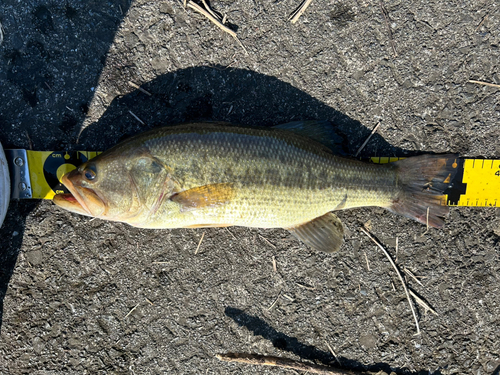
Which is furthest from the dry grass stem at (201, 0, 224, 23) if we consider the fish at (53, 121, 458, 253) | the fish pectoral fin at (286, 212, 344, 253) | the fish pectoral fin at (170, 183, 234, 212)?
the fish pectoral fin at (286, 212, 344, 253)

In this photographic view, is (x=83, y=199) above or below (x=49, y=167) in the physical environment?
below

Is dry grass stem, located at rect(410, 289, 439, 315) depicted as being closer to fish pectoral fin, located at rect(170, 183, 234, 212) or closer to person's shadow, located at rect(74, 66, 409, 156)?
person's shadow, located at rect(74, 66, 409, 156)

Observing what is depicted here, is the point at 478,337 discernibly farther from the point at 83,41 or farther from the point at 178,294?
the point at 83,41

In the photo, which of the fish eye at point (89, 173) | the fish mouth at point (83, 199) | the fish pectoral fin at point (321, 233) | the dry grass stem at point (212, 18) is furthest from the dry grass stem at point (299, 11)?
the fish mouth at point (83, 199)

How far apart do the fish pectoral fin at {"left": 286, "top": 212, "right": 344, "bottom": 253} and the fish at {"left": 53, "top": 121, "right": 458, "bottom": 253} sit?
93 mm

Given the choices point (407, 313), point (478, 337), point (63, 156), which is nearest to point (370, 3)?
point (407, 313)

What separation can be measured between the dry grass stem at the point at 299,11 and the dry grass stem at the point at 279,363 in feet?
11.5

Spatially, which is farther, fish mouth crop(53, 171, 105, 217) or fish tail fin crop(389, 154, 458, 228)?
fish tail fin crop(389, 154, 458, 228)

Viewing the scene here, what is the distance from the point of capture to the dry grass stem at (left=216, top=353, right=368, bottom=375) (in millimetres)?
3252

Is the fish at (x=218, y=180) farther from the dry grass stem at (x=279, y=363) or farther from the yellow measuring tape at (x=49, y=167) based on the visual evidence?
the dry grass stem at (x=279, y=363)

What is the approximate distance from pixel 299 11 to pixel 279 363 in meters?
3.64

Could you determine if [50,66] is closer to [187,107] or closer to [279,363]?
[187,107]

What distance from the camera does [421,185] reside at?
121 inches

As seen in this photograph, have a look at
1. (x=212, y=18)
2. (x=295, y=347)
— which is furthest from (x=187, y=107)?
(x=295, y=347)
